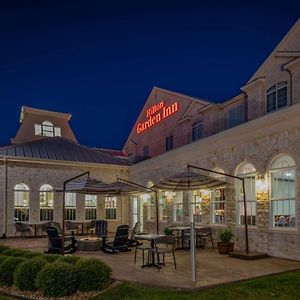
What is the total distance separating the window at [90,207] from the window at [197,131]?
22.7 ft

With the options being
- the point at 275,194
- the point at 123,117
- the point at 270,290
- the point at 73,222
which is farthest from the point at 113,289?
the point at 123,117

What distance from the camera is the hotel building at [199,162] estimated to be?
1151 centimetres

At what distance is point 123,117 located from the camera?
96.2 meters

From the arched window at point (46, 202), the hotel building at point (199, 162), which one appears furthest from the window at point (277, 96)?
the arched window at point (46, 202)

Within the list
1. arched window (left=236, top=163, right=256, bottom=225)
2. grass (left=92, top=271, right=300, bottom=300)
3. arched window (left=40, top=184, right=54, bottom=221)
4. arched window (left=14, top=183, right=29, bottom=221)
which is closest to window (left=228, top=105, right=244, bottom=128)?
arched window (left=236, top=163, right=256, bottom=225)

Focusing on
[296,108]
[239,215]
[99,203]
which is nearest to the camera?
[296,108]

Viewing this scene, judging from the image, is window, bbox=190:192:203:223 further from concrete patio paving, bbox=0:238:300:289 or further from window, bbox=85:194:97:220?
window, bbox=85:194:97:220

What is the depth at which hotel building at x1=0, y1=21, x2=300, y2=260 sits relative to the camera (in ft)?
37.8

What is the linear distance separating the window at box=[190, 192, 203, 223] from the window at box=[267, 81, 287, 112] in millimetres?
4901

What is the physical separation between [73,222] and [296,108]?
13503 millimetres

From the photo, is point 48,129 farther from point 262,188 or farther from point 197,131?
point 262,188

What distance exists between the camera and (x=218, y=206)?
1448 cm

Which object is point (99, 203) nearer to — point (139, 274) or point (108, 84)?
point (139, 274)

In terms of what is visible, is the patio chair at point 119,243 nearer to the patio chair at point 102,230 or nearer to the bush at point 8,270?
the patio chair at point 102,230
